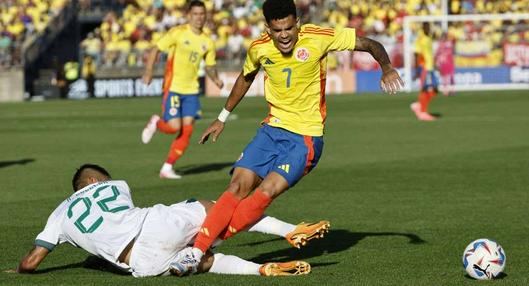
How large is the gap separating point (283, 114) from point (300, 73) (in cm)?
39

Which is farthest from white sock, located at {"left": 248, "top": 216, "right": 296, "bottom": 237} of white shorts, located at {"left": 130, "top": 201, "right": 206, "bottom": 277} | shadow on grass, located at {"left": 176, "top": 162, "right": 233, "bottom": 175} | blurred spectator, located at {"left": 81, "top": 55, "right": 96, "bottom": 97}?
blurred spectator, located at {"left": 81, "top": 55, "right": 96, "bottom": 97}

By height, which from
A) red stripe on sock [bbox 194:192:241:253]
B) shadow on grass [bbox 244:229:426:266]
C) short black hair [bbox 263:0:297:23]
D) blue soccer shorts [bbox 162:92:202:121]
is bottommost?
shadow on grass [bbox 244:229:426:266]

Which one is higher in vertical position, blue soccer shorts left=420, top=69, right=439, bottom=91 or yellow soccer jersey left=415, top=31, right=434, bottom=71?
yellow soccer jersey left=415, top=31, right=434, bottom=71

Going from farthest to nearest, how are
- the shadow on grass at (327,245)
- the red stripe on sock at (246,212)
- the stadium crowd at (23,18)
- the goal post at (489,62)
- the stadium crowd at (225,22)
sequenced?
the stadium crowd at (23,18), the stadium crowd at (225,22), the goal post at (489,62), the shadow on grass at (327,245), the red stripe on sock at (246,212)

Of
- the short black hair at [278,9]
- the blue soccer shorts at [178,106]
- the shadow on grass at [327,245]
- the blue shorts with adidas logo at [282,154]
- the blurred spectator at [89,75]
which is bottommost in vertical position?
the blurred spectator at [89,75]

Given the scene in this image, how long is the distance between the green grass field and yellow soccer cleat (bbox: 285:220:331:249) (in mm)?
281

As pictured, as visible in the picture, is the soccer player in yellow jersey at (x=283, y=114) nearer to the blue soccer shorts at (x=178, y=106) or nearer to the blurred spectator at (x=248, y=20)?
the blue soccer shorts at (x=178, y=106)

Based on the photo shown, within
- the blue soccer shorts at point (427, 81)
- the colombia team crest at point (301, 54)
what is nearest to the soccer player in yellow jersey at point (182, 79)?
the colombia team crest at point (301, 54)

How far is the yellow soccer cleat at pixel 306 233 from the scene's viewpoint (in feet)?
30.2

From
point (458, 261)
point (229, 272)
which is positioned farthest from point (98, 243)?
point (458, 261)

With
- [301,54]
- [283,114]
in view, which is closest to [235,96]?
[283,114]

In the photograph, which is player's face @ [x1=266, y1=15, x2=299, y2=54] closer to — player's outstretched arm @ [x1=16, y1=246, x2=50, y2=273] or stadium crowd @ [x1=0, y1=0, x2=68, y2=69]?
player's outstretched arm @ [x1=16, y1=246, x2=50, y2=273]

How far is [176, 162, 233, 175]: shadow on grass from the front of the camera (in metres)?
18.6

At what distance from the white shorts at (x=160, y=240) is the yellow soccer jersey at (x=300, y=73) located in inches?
52.6
